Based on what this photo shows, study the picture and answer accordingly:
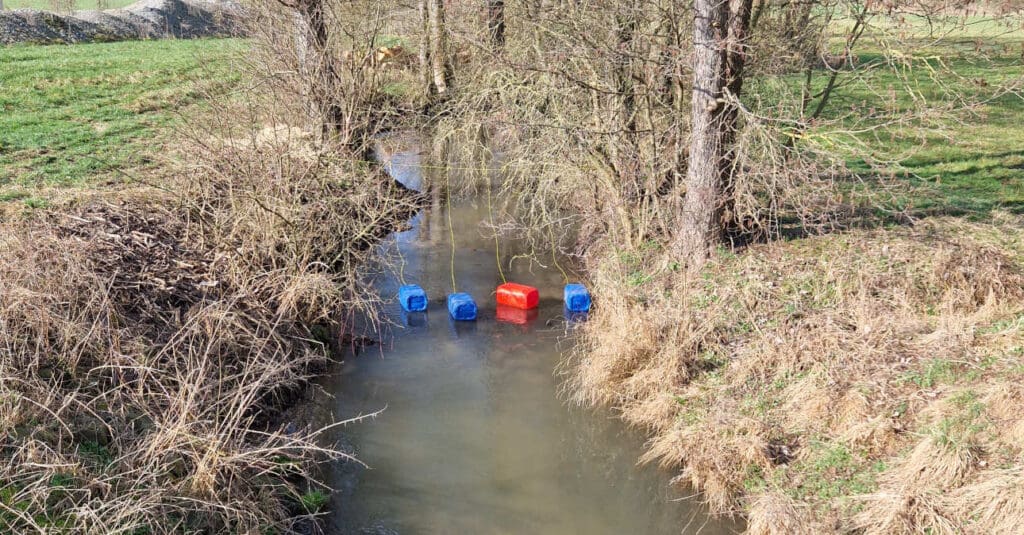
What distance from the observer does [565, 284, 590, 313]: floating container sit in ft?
34.6

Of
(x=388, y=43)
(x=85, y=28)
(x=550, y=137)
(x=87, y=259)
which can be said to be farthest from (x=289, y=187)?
(x=85, y=28)

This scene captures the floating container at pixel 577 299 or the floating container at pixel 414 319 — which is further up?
the floating container at pixel 577 299

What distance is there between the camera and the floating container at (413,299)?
10.6 metres

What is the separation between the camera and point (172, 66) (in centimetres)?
2273

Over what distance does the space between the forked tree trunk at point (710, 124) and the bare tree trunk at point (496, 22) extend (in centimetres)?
440

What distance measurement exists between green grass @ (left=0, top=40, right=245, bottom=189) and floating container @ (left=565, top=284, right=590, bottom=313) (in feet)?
17.5

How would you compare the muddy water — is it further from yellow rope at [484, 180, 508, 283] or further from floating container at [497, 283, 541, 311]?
yellow rope at [484, 180, 508, 283]

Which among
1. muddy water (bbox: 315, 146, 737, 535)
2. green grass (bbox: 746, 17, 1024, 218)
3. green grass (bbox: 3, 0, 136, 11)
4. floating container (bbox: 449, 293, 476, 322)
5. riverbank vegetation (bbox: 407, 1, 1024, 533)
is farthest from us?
green grass (bbox: 3, 0, 136, 11)

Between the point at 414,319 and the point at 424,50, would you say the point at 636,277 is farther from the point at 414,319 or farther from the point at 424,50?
the point at 424,50

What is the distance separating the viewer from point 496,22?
13477 millimetres

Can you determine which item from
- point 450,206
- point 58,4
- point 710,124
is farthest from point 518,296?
point 58,4

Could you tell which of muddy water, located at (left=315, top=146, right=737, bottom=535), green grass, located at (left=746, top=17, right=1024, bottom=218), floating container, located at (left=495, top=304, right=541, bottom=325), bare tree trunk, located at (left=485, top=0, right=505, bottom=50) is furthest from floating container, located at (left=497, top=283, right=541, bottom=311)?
bare tree trunk, located at (left=485, top=0, right=505, bottom=50)

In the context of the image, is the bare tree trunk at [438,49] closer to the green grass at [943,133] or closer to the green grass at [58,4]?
the green grass at [943,133]

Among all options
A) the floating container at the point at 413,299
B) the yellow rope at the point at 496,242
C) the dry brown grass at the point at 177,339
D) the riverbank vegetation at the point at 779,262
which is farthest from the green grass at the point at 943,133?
the dry brown grass at the point at 177,339
